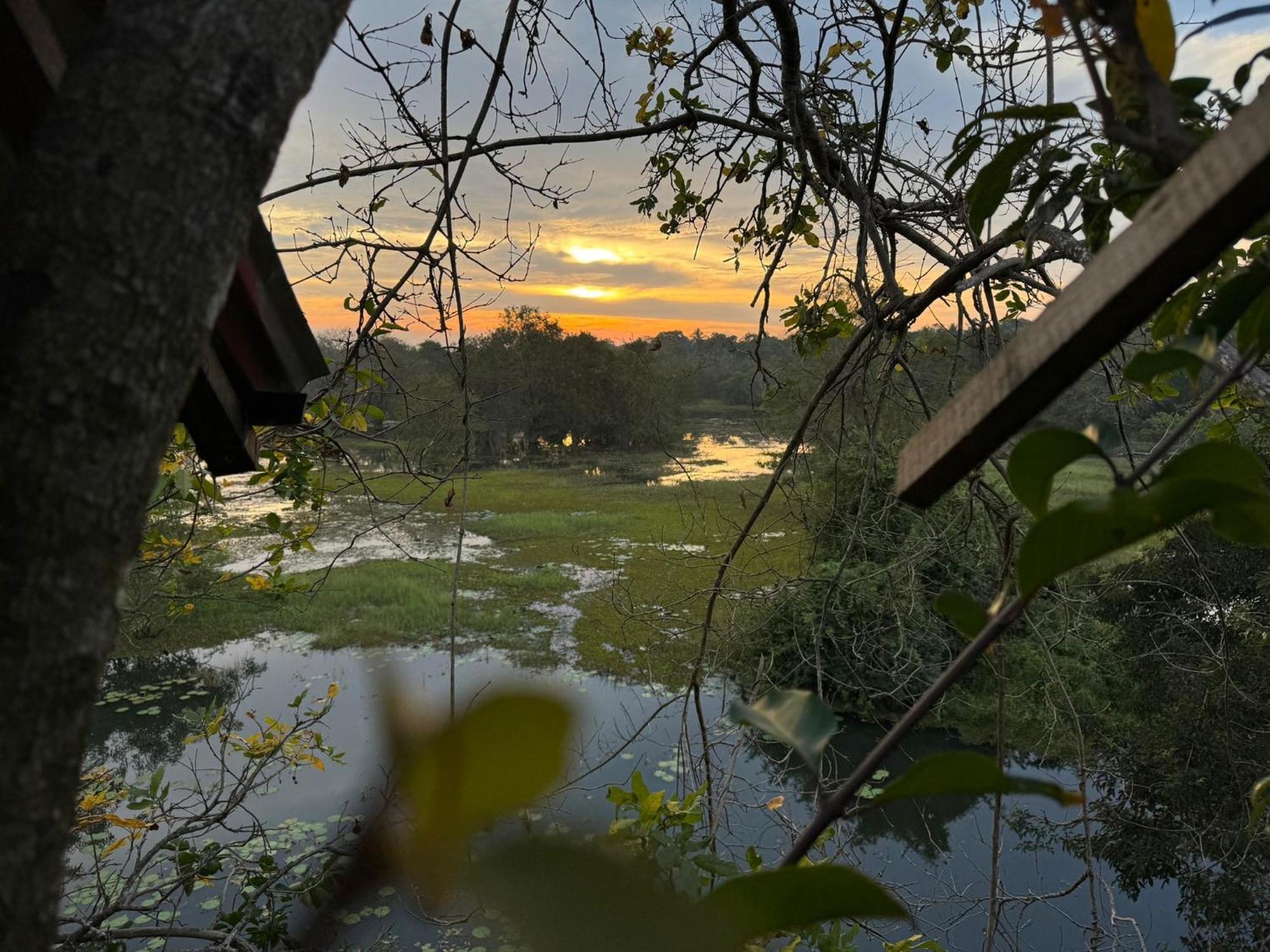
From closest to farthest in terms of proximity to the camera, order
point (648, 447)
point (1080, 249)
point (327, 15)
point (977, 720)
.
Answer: point (327, 15)
point (1080, 249)
point (977, 720)
point (648, 447)

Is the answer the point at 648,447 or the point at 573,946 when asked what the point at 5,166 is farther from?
the point at 648,447

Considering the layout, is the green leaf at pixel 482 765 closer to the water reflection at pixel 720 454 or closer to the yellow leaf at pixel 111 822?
the yellow leaf at pixel 111 822

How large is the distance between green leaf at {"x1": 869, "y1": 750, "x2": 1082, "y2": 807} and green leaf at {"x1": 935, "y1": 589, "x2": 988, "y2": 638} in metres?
0.05

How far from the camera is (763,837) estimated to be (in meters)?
4.79

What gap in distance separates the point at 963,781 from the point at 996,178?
30 cm

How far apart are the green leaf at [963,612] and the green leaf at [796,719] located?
2.0 inches

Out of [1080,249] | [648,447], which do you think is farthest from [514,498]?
[1080,249]

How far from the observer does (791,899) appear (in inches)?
7.2

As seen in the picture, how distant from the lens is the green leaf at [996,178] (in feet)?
1.09

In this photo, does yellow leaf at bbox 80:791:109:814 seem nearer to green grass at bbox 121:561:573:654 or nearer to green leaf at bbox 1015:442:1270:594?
green leaf at bbox 1015:442:1270:594

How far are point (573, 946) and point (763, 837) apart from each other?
5.25 metres

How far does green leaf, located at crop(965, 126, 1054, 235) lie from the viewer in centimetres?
33

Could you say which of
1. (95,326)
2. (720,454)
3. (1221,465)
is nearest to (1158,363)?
(1221,465)

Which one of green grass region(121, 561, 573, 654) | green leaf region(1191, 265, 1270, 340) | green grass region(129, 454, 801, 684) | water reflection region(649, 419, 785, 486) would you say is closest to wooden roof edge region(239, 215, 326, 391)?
green leaf region(1191, 265, 1270, 340)
